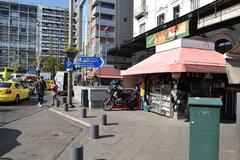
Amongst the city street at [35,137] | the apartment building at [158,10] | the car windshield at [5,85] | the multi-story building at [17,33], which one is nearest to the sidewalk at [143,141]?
the city street at [35,137]

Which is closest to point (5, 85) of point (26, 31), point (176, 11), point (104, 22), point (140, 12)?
point (176, 11)

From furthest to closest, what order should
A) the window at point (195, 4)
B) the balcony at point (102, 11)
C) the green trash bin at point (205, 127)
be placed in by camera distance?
1. the balcony at point (102, 11)
2. the window at point (195, 4)
3. the green trash bin at point (205, 127)

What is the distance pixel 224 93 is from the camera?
15.6 m

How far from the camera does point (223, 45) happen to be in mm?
19922

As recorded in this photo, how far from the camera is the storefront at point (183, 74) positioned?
1378 centimetres

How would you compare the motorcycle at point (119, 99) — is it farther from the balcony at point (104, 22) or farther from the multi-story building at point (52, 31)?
the multi-story building at point (52, 31)

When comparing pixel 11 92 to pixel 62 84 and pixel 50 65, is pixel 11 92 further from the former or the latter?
pixel 50 65

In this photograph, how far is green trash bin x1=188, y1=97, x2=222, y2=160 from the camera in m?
6.24

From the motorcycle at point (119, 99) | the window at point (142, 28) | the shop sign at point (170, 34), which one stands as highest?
the window at point (142, 28)

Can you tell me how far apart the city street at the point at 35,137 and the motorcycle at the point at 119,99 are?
12.6ft

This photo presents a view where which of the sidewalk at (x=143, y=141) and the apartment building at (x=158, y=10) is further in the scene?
the apartment building at (x=158, y=10)

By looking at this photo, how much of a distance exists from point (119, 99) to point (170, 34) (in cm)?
509

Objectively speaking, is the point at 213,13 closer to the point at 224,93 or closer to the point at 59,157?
the point at 224,93

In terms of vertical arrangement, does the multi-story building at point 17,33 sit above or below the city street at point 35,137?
above
